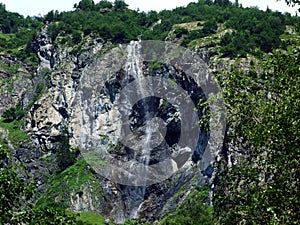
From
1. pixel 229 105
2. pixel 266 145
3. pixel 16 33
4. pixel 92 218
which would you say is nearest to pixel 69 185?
pixel 92 218

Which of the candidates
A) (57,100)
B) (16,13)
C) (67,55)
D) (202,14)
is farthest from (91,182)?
(16,13)

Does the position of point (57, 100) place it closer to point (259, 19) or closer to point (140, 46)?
point (140, 46)

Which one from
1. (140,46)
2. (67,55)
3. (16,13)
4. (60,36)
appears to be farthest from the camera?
(16,13)

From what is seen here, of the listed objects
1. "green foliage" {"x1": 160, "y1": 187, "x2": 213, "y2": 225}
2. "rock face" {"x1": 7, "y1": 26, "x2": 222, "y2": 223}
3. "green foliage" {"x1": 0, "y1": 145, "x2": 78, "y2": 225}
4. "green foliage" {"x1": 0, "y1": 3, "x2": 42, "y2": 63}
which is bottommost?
"green foliage" {"x1": 0, "y1": 145, "x2": 78, "y2": 225}

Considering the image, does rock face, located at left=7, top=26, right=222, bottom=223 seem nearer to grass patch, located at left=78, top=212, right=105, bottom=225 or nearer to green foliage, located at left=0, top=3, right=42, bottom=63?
grass patch, located at left=78, top=212, right=105, bottom=225

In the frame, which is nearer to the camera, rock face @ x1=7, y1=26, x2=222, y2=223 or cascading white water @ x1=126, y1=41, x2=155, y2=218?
rock face @ x1=7, y1=26, x2=222, y2=223

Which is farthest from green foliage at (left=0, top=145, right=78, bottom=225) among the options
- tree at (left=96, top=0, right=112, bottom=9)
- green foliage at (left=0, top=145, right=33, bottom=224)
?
tree at (left=96, top=0, right=112, bottom=9)
